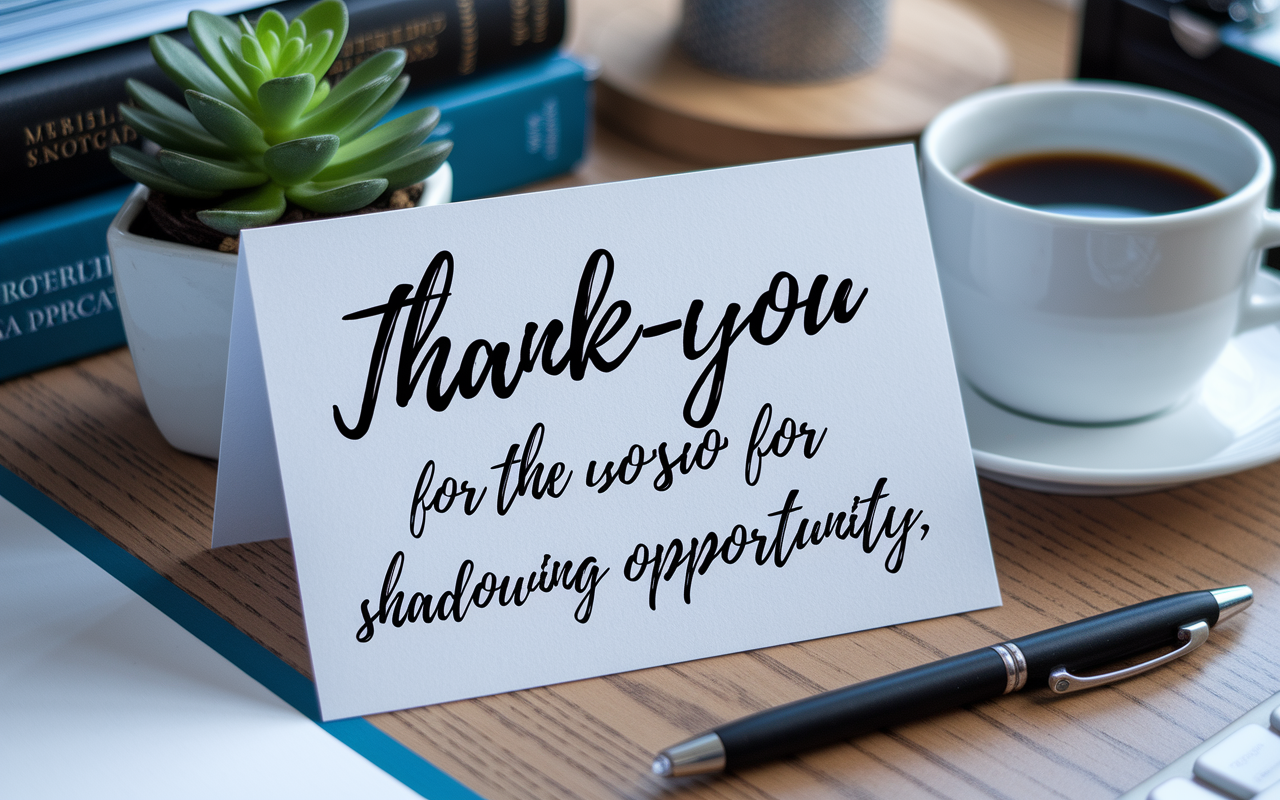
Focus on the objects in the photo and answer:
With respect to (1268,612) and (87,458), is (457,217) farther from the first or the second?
(1268,612)

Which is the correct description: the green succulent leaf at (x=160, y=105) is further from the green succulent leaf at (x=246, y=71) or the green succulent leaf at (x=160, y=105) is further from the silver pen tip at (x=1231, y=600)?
the silver pen tip at (x=1231, y=600)

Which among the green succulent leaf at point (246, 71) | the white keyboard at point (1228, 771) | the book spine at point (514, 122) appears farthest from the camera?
the book spine at point (514, 122)

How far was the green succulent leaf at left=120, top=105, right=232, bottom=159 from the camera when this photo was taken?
0.50m

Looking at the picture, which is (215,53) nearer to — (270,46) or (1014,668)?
(270,46)

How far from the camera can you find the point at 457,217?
1.48 feet

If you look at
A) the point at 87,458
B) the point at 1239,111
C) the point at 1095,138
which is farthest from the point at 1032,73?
the point at 87,458

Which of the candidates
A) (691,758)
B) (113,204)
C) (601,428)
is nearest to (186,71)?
(113,204)

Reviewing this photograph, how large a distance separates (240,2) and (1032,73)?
609 millimetres

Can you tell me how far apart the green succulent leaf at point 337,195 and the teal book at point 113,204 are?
0.53 feet

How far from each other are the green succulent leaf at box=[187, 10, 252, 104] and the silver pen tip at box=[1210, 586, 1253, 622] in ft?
1.48

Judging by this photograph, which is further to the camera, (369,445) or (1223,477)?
(1223,477)

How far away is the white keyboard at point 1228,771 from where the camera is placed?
1.26 ft

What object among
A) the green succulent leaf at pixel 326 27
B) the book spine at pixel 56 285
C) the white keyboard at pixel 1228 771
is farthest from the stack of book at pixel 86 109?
the white keyboard at pixel 1228 771

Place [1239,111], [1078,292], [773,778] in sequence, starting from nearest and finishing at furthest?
1. [773,778]
2. [1078,292]
3. [1239,111]
